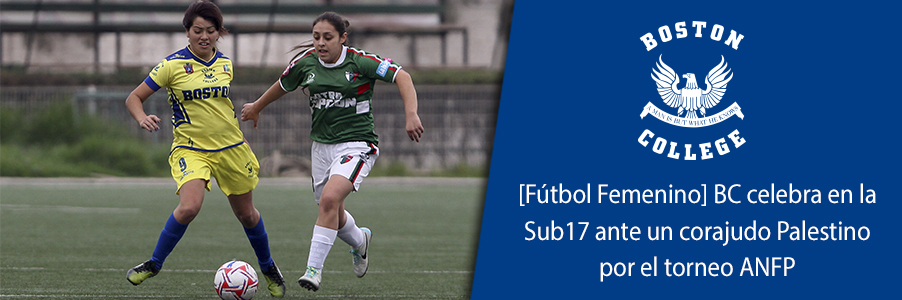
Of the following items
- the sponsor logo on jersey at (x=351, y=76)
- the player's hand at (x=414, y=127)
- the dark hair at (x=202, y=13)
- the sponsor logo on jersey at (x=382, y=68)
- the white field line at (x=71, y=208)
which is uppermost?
the dark hair at (x=202, y=13)

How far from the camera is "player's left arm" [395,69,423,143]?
5.46 m

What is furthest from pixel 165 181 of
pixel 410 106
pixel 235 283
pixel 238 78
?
pixel 410 106

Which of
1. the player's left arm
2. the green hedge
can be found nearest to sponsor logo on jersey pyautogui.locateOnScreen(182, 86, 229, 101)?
the player's left arm

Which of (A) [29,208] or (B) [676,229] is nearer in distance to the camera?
(B) [676,229]

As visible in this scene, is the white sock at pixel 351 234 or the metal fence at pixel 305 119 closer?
the white sock at pixel 351 234

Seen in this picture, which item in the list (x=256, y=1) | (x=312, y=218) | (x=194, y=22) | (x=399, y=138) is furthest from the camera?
(x=256, y=1)

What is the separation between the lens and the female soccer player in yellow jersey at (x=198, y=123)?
5.77 m

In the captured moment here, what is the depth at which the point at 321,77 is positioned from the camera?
5.92m

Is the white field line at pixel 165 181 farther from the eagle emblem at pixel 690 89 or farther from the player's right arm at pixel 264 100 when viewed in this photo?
the eagle emblem at pixel 690 89

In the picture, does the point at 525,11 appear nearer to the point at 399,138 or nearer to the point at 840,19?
the point at 840,19

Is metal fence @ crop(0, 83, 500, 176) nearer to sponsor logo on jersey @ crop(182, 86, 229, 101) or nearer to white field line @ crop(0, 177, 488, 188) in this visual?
white field line @ crop(0, 177, 488, 188)

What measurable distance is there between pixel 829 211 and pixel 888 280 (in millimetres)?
425

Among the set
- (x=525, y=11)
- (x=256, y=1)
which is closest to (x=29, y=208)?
(x=525, y=11)

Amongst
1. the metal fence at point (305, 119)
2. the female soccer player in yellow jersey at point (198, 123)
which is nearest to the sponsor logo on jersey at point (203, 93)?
the female soccer player in yellow jersey at point (198, 123)
